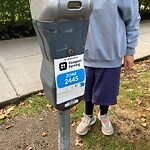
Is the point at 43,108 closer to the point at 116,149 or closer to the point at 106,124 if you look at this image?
the point at 106,124

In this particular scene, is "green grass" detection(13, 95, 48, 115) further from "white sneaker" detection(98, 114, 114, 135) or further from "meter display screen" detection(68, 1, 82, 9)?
"meter display screen" detection(68, 1, 82, 9)

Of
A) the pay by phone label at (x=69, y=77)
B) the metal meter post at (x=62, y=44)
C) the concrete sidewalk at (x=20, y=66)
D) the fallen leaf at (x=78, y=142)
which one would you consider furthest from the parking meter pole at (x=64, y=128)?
the concrete sidewalk at (x=20, y=66)

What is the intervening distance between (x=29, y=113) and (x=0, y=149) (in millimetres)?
554

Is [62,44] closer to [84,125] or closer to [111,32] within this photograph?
[111,32]

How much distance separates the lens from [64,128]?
1.51 m

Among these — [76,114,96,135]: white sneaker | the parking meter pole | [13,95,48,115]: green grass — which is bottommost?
[13,95,48,115]: green grass

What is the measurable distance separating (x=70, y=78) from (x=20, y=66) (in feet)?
8.40

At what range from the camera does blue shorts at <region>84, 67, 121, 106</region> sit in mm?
2105

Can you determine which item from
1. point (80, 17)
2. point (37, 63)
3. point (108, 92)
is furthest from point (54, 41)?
point (37, 63)

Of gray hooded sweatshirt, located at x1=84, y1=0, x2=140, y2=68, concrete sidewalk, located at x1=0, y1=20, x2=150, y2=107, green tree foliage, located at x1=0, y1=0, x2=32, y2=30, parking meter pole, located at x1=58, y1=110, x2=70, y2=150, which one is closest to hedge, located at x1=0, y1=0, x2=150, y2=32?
green tree foliage, located at x1=0, y1=0, x2=32, y2=30

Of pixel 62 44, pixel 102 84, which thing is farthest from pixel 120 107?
pixel 62 44

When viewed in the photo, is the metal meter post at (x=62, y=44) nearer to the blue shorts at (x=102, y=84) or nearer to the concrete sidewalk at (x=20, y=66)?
the blue shorts at (x=102, y=84)

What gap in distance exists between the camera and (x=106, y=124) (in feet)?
8.32

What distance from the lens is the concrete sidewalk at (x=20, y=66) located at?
3109mm
